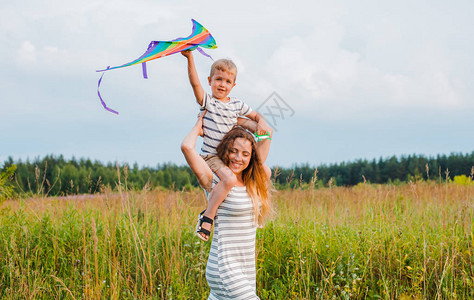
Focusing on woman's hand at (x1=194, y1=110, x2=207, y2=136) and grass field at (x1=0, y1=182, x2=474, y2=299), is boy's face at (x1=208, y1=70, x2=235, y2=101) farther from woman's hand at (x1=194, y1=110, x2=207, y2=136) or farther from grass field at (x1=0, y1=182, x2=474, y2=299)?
grass field at (x1=0, y1=182, x2=474, y2=299)

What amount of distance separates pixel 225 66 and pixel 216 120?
38 cm

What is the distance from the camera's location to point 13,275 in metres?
4.54

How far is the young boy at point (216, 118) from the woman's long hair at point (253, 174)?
8cm

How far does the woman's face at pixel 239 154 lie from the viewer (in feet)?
8.83

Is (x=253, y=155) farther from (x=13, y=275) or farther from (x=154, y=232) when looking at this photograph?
(x=13, y=275)

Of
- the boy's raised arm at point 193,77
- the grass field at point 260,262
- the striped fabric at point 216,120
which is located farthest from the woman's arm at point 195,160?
the grass field at point 260,262

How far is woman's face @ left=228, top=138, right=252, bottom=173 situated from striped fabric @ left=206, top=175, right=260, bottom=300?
0.14 m

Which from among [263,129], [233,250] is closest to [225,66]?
[263,129]

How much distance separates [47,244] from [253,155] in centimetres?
356

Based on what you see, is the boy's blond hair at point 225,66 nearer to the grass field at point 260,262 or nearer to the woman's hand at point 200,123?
the woman's hand at point 200,123

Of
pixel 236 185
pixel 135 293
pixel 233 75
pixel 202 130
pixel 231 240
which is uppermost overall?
pixel 233 75

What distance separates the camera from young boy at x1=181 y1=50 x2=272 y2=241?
2609 mm

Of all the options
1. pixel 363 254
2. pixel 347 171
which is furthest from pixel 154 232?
pixel 347 171

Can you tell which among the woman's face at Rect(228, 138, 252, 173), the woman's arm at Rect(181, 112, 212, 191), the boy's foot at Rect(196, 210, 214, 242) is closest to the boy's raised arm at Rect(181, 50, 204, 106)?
the woman's arm at Rect(181, 112, 212, 191)
